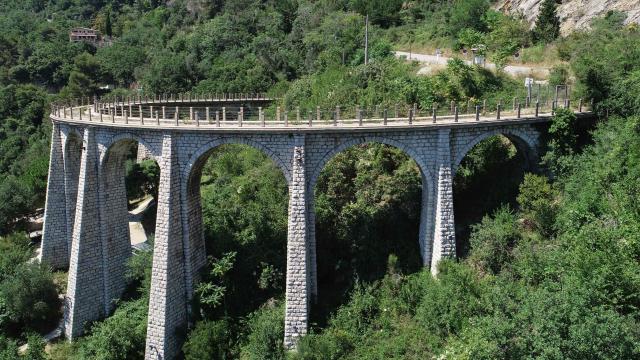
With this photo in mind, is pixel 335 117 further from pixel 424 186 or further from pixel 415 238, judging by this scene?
pixel 415 238

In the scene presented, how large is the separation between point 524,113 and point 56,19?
414ft

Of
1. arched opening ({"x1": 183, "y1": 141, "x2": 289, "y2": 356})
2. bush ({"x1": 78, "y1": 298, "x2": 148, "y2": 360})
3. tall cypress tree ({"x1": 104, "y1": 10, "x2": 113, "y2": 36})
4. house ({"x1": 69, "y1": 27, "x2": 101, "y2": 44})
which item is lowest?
bush ({"x1": 78, "y1": 298, "x2": 148, "y2": 360})

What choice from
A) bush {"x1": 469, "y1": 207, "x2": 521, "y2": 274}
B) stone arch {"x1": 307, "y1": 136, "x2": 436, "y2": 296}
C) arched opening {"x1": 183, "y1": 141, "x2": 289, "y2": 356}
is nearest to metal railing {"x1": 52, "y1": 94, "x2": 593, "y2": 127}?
stone arch {"x1": 307, "y1": 136, "x2": 436, "y2": 296}

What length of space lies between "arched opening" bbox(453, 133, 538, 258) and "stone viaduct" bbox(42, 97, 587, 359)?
3.09ft

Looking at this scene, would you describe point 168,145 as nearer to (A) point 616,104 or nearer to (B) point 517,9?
(A) point 616,104

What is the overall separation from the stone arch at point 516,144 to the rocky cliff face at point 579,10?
64.0ft

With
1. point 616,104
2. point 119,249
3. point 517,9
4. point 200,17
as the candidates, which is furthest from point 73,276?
point 200,17

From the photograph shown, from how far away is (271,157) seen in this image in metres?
28.8

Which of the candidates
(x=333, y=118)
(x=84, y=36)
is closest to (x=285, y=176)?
(x=333, y=118)

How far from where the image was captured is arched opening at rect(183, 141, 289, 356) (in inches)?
1167

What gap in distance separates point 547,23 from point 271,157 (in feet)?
112

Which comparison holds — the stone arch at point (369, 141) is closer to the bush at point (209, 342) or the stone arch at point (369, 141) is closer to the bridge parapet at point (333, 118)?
the bridge parapet at point (333, 118)

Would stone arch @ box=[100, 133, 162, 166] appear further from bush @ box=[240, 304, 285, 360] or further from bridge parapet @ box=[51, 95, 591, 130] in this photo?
bush @ box=[240, 304, 285, 360]

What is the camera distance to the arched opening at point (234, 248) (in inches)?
1167
